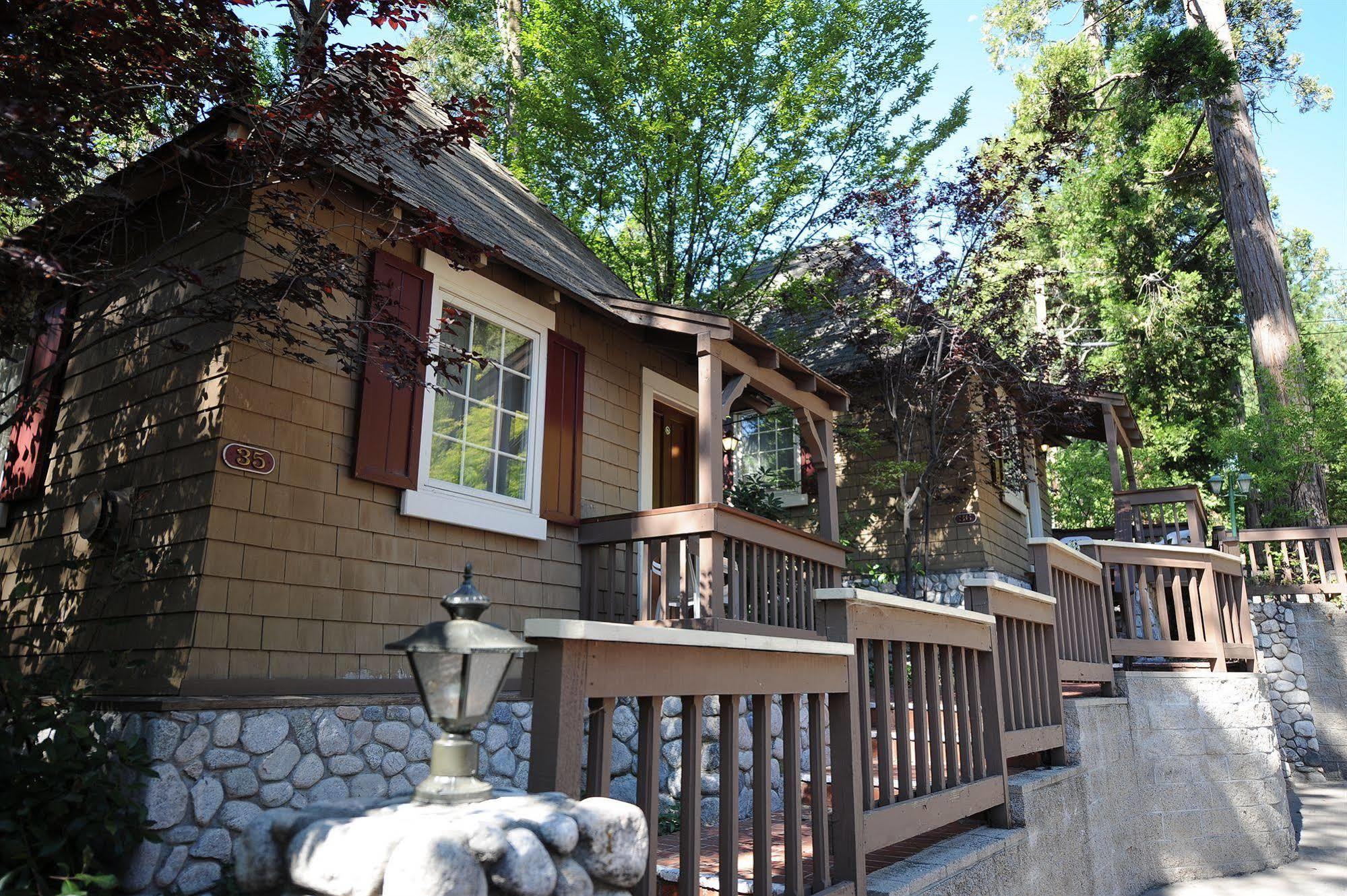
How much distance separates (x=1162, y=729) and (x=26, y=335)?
8.47m

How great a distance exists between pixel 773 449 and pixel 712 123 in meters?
4.44

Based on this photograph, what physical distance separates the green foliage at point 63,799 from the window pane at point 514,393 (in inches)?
130

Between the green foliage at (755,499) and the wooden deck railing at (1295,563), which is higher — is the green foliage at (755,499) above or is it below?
above

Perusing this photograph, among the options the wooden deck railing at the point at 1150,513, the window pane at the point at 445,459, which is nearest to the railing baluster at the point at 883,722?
the window pane at the point at 445,459

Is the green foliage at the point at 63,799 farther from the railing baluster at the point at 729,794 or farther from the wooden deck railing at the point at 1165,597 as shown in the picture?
the wooden deck railing at the point at 1165,597

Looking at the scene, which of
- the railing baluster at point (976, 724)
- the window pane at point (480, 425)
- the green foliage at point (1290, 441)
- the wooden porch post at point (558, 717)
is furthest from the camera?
the green foliage at point (1290, 441)

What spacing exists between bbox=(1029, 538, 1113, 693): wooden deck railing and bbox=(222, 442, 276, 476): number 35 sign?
4720 mm

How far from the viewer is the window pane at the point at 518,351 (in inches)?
258

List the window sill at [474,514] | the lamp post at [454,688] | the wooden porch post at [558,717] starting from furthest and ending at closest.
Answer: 1. the window sill at [474,514]
2. the wooden porch post at [558,717]
3. the lamp post at [454,688]

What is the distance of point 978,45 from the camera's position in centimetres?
2128

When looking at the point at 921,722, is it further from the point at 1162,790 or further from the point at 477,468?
Answer: the point at 1162,790

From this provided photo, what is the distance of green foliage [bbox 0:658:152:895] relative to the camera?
319 centimetres

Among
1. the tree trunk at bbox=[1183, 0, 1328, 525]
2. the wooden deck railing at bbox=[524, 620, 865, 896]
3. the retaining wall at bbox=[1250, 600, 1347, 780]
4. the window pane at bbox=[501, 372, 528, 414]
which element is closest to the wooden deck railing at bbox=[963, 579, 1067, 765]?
the wooden deck railing at bbox=[524, 620, 865, 896]

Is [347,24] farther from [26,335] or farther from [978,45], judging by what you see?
[978,45]
